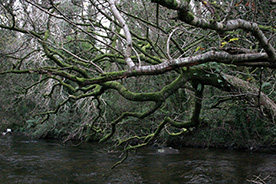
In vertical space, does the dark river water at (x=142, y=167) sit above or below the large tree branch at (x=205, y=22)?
below

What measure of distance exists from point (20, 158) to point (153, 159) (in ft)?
19.7

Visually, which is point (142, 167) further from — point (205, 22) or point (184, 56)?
point (205, 22)

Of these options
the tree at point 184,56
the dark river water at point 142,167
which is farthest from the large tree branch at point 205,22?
the dark river water at point 142,167

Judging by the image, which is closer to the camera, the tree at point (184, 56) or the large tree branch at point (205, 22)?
the large tree branch at point (205, 22)

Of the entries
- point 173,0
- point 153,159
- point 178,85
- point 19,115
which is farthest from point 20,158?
point 19,115

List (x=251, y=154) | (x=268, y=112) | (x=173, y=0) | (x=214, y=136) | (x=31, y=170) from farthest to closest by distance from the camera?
1. (x=214, y=136)
2. (x=251, y=154)
3. (x=31, y=170)
4. (x=268, y=112)
5. (x=173, y=0)

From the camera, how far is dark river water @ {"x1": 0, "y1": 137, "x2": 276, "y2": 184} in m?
7.88

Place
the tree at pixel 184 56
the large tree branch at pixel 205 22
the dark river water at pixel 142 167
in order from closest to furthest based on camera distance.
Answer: the large tree branch at pixel 205 22
the tree at pixel 184 56
the dark river water at pixel 142 167

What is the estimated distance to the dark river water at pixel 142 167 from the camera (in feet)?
25.8

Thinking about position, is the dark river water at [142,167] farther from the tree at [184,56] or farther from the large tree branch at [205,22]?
the large tree branch at [205,22]

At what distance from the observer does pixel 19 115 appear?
2364 cm

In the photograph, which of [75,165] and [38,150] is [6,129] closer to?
[38,150]

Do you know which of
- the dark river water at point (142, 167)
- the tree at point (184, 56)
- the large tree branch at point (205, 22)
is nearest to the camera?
the large tree branch at point (205, 22)

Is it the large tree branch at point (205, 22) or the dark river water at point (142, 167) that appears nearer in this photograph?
the large tree branch at point (205, 22)
